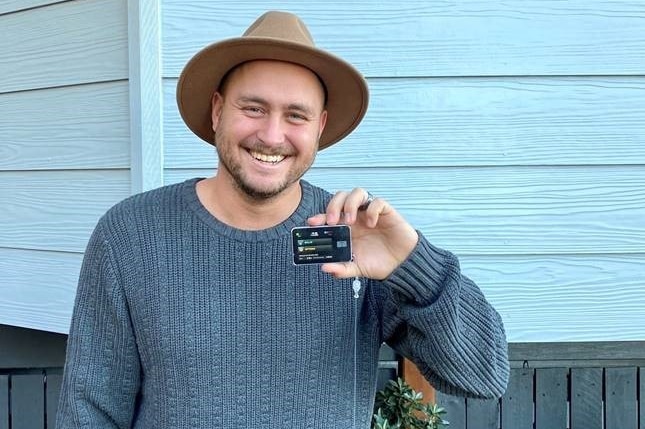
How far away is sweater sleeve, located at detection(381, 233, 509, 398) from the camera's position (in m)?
1.21

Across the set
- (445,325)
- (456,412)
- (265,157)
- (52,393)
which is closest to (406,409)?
(456,412)

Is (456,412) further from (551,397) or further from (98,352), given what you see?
(98,352)

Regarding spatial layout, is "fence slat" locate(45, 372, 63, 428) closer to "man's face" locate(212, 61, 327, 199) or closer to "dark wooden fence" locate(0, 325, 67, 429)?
"dark wooden fence" locate(0, 325, 67, 429)

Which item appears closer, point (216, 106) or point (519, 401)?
point (216, 106)

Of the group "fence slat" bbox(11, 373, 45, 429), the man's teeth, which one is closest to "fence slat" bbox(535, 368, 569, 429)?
the man's teeth

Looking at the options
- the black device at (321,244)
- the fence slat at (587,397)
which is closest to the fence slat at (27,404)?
the black device at (321,244)

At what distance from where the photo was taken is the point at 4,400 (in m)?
2.41

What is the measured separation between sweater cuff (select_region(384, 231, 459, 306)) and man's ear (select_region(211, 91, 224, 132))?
52 cm

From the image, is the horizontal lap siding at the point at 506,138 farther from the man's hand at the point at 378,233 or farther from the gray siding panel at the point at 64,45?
the man's hand at the point at 378,233

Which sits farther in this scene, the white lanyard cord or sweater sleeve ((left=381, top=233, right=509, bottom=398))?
the white lanyard cord

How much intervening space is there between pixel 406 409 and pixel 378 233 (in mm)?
913

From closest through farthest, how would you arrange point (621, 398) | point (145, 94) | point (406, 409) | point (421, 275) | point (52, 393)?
point (421, 275) → point (145, 94) → point (406, 409) → point (621, 398) → point (52, 393)

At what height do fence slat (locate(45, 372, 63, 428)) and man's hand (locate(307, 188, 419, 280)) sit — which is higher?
man's hand (locate(307, 188, 419, 280))

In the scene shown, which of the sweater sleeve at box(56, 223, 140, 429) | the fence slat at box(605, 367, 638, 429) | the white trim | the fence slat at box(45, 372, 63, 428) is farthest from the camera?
the fence slat at box(45, 372, 63, 428)
